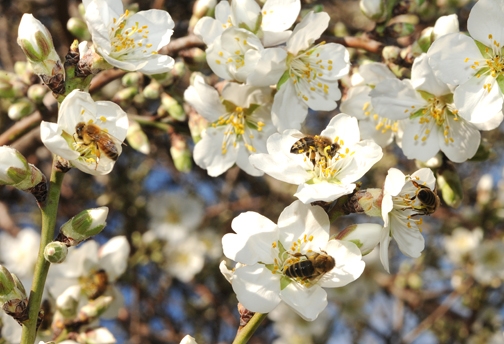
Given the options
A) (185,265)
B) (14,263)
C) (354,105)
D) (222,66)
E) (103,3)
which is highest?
(103,3)

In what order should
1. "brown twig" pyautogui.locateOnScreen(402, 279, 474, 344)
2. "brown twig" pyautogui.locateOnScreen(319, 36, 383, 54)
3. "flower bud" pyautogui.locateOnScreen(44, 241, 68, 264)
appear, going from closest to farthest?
"flower bud" pyautogui.locateOnScreen(44, 241, 68, 264)
"brown twig" pyautogui.locateOnScreen(319, 36, 383, 54)
"brown twig" pyautogui.locateOnScreen(402, 279, 474, 344)

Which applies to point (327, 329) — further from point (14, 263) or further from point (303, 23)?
point (303, 23)

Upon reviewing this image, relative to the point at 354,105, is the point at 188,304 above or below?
below

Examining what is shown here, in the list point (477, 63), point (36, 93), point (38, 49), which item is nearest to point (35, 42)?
point (38, 49)

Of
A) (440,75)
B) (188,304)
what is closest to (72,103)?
(440,75)

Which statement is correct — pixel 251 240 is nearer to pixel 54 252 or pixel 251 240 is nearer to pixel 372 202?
pixel 372 202

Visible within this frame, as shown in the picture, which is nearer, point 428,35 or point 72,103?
point 72,103

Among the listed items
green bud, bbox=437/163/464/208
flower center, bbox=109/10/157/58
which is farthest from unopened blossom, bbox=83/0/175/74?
green bud, bbox=437/163/464/208

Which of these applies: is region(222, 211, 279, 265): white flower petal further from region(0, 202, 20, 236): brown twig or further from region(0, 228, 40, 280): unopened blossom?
region(0, 202, 20, 236): brown twig
